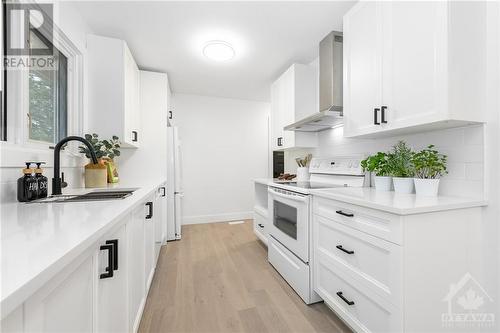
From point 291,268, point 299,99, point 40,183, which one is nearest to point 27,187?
point 40,183

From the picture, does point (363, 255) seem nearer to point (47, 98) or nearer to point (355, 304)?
point (355, 304)

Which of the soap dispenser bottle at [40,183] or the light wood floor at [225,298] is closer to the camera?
the soap dispenser bottle at [40,183]

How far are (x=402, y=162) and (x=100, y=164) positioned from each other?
2442 millimetres

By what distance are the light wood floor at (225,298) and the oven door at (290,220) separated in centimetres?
37

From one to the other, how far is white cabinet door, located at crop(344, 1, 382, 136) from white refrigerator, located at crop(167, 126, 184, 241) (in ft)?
7.39

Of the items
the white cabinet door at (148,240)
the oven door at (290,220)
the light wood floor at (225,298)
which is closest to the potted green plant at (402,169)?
the oven door at (290,220)

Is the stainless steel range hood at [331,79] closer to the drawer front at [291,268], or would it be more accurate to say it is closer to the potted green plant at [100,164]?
the drawer front at [291,268]

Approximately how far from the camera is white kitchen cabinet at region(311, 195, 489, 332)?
103cm

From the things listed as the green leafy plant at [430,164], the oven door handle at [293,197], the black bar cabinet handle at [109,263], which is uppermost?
the green leafy plant at [430,164]

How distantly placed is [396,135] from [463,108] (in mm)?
570

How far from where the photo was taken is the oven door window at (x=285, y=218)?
1914 mm

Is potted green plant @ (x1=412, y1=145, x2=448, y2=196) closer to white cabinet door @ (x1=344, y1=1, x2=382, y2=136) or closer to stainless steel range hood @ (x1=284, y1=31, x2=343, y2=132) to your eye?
white cabinet door @ (x1=344, y1=1, x2=382, y2=136)

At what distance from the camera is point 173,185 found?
3.12 m

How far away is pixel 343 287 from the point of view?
1.40m
